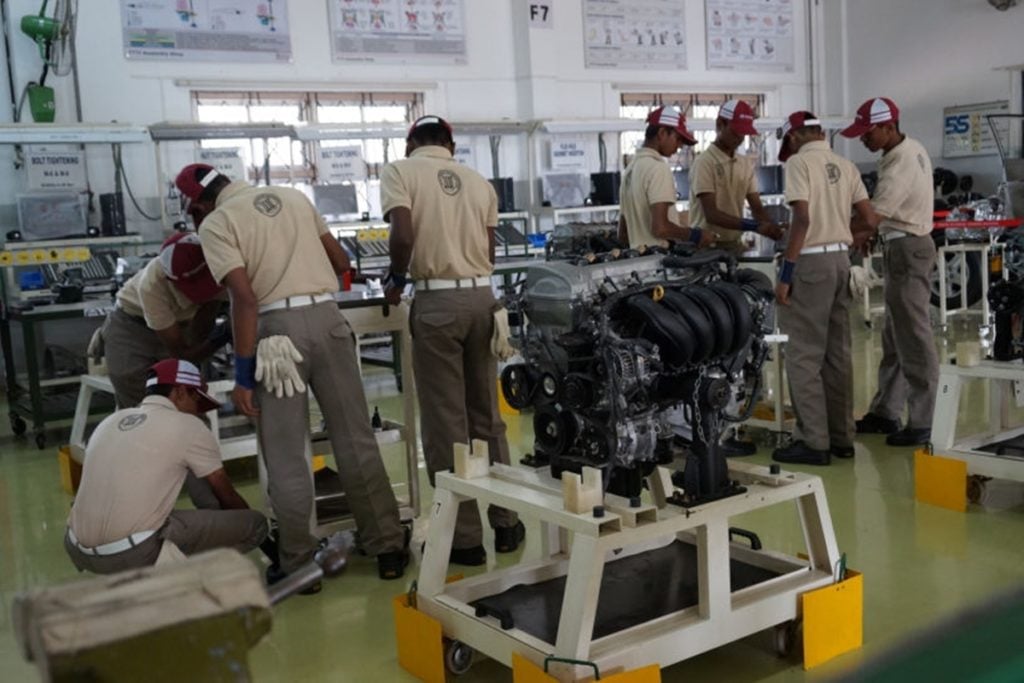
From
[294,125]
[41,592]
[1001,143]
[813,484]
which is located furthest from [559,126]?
[41,592]

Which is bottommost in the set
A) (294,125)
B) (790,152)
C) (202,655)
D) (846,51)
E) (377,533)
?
(377,533)

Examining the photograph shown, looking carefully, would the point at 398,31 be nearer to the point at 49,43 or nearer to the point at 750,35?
the point at 49,43

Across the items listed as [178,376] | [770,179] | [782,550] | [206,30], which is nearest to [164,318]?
[178,376]

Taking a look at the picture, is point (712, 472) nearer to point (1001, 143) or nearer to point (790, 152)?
point (790, 152)

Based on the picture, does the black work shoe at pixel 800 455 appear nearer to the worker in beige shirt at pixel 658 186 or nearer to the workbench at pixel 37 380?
the worker in beige shirt at pixel 658 186

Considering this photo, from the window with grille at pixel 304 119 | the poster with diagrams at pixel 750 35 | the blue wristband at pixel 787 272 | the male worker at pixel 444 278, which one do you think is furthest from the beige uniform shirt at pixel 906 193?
the poster with diagrams at pixel 750 35

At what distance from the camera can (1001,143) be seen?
1057 cm

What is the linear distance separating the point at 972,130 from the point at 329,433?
960cm

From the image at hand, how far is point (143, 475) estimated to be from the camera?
293 cm

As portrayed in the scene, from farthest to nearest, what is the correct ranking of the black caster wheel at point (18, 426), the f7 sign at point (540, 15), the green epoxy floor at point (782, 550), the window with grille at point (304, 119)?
the f7 sign at point (540, 15)
the window with grille at point (304, 119)
the black caster wheel at point (18, 426)
the green epoxy floor at point (782, 550)

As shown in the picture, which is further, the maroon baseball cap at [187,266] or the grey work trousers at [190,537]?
the maroon baseball cap at [187,266]

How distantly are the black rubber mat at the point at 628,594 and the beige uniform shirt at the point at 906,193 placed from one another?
7.29 ft

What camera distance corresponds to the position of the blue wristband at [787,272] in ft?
14.0

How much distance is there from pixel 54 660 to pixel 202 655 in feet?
0.38
